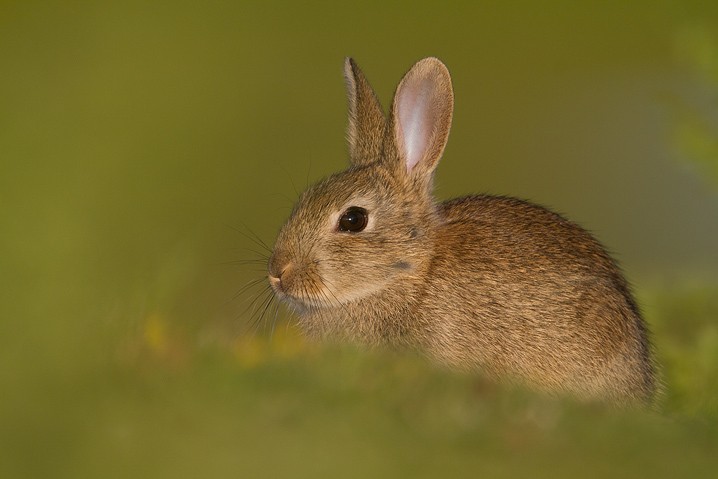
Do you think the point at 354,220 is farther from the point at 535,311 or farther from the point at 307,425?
the point at 307,425

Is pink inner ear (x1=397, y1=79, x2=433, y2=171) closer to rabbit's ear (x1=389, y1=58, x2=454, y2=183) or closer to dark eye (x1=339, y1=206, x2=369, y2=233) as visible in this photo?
rabbit's ear (x1=389, y1=58, x2=454, y2=183)

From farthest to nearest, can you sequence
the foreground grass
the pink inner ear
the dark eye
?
the pink inner ear → the dark eye → the foreground grass


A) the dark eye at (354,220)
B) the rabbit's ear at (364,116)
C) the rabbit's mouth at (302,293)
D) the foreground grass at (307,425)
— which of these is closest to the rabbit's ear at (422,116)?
the rabbit's ear at (364,116)

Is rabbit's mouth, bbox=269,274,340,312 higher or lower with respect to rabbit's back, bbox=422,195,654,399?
lower

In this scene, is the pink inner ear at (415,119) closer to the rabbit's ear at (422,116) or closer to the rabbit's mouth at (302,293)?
the rabbit's ear at (422,116)

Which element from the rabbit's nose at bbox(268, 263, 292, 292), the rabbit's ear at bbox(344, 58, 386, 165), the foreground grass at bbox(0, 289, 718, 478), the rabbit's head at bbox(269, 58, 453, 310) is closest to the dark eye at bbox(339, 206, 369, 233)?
the rabbit's head at bbox(269, 58, 453, 310)

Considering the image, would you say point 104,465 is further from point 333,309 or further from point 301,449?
point 333,309

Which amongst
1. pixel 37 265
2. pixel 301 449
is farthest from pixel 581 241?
pixel 37 265
